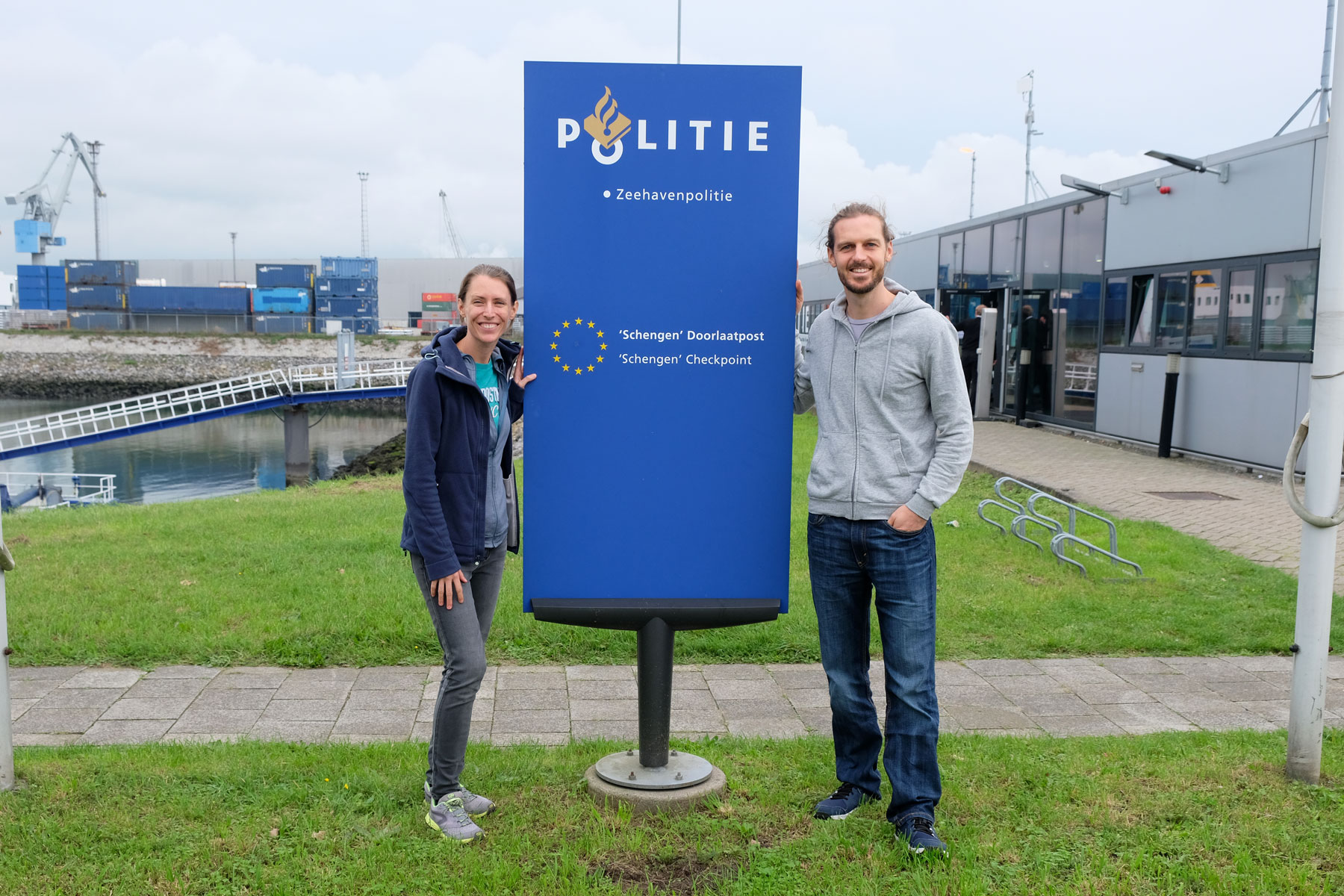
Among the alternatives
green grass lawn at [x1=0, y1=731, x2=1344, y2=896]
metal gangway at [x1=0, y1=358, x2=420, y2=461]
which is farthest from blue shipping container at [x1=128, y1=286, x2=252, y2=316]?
green grass lawn at [x1=0, y1=731, x2=1344, y2=896]

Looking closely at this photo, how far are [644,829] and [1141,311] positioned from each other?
1349 centimetres

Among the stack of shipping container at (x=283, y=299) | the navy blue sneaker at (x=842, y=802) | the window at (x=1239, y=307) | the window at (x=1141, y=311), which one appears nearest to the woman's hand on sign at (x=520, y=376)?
the navy blue sneaker at (x=842, y=802)

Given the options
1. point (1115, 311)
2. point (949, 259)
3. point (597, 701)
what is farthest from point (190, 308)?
point (597, 701)

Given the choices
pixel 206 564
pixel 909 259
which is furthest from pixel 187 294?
pixel 206 564

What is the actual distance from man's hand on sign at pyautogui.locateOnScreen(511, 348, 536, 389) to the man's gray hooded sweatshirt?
3.05 ft

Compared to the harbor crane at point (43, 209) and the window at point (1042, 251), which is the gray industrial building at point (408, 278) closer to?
the harbor crane at point (43, 209)

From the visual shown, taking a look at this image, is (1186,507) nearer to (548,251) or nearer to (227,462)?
(548,251)

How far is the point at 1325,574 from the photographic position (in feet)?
12.4

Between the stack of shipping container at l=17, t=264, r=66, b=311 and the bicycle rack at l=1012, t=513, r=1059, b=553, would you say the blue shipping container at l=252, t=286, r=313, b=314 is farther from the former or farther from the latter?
the bicycle rack at l=1012, t=513, r=1059, b=553

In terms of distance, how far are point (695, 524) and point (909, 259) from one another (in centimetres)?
2146

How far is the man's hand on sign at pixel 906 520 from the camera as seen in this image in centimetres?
322

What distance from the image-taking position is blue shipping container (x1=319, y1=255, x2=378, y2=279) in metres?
84.6

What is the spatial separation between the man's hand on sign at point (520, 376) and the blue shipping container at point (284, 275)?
83.1 metres

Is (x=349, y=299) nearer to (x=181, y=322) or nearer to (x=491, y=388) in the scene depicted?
(x=181, y=322)
